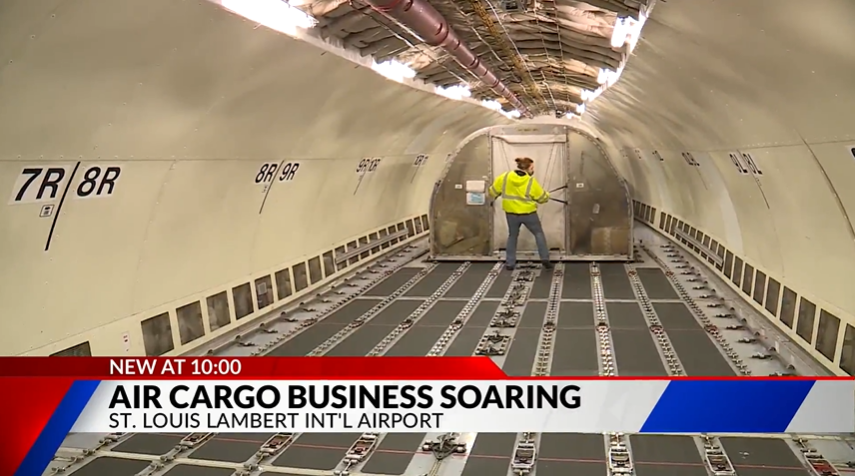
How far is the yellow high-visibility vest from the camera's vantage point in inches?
434

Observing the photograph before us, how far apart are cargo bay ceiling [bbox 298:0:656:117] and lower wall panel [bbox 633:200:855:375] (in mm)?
2771

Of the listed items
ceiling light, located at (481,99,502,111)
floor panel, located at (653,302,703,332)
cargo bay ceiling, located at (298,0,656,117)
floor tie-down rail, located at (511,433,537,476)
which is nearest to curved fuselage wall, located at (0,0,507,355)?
cargo bay ceiling, located at (298,0,656,117)

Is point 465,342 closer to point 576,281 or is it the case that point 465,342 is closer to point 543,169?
point 576,281

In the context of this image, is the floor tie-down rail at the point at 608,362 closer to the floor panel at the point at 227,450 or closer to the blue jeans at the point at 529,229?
the blue jeans at the point at 529,229

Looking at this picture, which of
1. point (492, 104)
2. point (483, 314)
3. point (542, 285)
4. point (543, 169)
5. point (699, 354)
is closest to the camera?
point (699, 354)

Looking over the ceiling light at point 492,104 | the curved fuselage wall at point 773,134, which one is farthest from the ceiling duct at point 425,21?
the ceiling light at point 492,104

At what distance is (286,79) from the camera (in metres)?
6.83

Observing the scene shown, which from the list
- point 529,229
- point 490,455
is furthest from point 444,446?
point 529,229

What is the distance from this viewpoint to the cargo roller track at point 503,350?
4516 mm

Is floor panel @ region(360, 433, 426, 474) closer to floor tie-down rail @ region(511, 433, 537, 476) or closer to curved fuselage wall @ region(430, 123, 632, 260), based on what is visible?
floor tie-down rail @ region(511, 433, 537, 476)

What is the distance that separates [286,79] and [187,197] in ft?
4.69

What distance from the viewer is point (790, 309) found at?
6902mm

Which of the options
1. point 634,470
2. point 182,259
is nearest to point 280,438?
point 634,470

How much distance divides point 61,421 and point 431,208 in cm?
913
